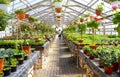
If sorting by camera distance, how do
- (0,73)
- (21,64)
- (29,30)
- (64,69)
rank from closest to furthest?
(0,73)
(21,64)
(64,69)
(29,30)

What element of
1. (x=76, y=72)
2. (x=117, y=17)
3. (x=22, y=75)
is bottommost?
(x=76, y=72)

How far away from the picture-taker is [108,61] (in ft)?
14.4

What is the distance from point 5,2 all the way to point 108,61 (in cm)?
329

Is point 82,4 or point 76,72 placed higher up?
point 82,4

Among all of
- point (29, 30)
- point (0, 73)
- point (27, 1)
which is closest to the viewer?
point (0, 73)

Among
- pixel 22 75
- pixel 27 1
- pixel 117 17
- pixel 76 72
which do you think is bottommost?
pixel 76 72

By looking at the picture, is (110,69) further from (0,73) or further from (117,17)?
(0,73)

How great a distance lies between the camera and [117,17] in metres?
4.27

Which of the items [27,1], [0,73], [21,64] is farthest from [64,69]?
[27,1]

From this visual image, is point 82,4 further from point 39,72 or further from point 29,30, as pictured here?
point 39,72

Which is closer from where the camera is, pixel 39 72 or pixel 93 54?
pixel 93 54

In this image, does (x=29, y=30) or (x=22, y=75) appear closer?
(x=22, y=75)

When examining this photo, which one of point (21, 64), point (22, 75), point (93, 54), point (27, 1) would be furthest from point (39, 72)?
point (27, 1)

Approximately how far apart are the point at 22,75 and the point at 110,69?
5.00 ft
